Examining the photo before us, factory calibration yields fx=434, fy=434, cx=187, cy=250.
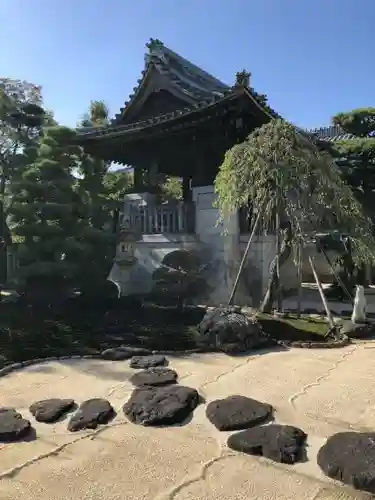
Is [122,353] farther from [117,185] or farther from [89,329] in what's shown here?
[117,185]

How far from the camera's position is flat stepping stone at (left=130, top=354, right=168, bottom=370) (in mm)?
6949

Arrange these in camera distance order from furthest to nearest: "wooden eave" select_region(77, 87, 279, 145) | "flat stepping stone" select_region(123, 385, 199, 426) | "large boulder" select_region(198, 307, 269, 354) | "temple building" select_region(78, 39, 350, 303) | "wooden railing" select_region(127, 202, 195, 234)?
1. "wooden railing" select_region(127, 202, 195, 234)
2. "temple building" select_region(78, 39, 350, 303)
3. "wooden eave" select_region(77, 87, 279, 145)
4. "large boulder" select_region(198, 307, 269, 354)
5. "flat stepping stone" select_region(123, 385, 199, 426)

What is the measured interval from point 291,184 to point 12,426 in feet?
23.7

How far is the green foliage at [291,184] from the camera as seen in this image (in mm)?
9406

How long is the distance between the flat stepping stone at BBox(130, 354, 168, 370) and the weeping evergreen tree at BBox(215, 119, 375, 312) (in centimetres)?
431

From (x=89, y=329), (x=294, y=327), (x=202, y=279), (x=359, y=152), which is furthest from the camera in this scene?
(x=359, y=152)

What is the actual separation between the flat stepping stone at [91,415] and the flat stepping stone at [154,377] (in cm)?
92

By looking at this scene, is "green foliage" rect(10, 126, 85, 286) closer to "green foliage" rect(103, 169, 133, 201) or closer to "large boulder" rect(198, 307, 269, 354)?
"green foliage" rect(103, 169, 133, 201)

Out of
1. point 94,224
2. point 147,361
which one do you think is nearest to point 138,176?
point 94,224

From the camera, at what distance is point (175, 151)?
47.3ft

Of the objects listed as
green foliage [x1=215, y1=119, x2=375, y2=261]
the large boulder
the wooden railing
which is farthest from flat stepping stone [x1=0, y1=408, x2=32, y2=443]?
the wooden railing

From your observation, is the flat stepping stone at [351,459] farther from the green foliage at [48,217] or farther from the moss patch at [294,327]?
the green foliage at [48,217]

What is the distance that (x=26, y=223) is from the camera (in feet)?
40.7

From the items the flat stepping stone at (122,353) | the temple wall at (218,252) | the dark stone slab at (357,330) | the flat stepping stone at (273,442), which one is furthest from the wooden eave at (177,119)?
the flat stepping stone at (273,442)
